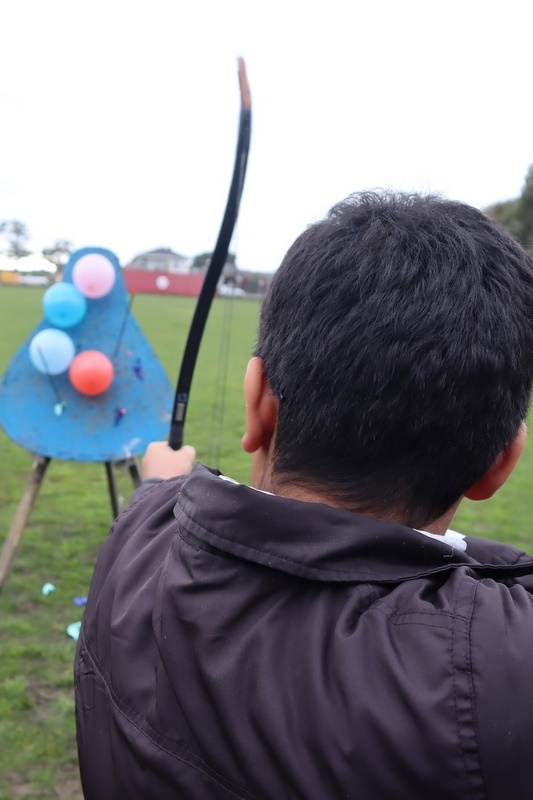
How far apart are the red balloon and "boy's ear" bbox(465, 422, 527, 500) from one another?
2.39 meters

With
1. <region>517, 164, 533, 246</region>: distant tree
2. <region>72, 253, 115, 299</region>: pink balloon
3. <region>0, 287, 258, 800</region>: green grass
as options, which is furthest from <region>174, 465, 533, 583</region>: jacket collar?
→ <region>517, 164, 533, 246</region>: distant tree

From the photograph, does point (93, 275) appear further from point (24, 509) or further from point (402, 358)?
point (402, 358)

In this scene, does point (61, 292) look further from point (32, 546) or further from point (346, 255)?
point (346, 255)

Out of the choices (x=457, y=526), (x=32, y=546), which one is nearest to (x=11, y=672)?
(x=32, y=546)

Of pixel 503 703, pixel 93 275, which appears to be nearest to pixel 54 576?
pixel 93 275

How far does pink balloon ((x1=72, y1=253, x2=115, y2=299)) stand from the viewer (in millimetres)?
2984

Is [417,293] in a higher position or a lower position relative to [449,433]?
higher

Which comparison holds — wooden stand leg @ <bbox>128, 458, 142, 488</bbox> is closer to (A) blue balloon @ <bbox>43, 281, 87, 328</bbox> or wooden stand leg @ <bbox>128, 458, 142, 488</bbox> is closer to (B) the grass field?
(B) the grass field

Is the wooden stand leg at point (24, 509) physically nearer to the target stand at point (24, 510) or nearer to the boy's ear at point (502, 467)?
the target stand at point (24, 510)

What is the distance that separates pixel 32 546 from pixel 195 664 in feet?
11.1

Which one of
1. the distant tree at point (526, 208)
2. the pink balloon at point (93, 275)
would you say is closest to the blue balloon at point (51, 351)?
the pink balloon at point (93, 275)

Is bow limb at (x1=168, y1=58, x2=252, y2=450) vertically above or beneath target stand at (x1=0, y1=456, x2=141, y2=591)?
above

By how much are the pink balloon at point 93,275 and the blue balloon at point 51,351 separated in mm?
220

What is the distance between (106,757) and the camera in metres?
0.84
